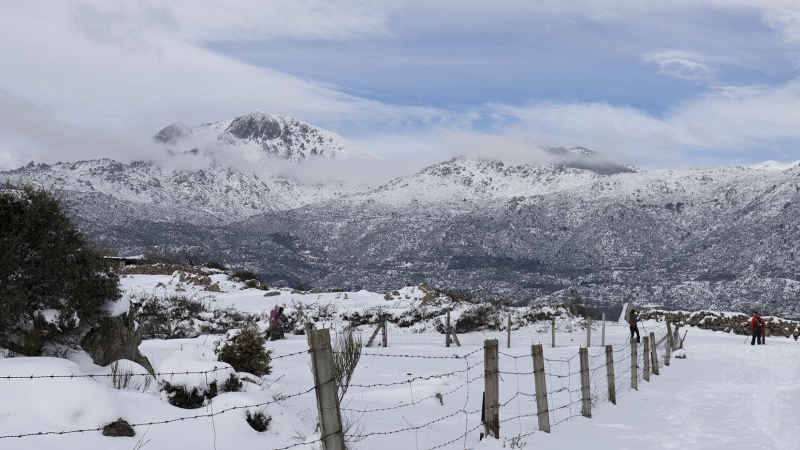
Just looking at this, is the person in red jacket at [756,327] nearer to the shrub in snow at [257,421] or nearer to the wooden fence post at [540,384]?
the wooden fence post at [540,384]

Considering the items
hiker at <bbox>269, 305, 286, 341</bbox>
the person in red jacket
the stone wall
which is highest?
hiker at <bbox>269, 305, 286, 341</bbox>

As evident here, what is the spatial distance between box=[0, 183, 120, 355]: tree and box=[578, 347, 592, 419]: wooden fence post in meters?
7.69

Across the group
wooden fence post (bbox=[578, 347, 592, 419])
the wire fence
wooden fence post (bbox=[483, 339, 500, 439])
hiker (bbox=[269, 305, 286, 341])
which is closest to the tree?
the wire fence

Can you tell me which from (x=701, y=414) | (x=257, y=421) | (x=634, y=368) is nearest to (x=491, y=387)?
(x=257, y=421)

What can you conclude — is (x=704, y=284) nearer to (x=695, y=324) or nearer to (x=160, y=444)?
(x=695, y=324)

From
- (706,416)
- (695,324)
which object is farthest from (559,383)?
(695,324)

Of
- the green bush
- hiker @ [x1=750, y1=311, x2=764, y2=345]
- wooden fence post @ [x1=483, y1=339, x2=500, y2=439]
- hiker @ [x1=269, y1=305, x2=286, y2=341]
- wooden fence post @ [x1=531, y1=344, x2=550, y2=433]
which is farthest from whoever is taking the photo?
hiker @ [x1=750, y1=311, x2=764, y2=345]

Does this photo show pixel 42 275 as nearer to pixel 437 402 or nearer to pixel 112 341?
pixel 112 341

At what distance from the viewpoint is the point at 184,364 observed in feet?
33.5

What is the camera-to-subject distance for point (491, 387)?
1020 centimetres

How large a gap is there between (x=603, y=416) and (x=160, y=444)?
27.2 feet

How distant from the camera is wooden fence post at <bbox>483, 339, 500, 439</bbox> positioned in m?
10.2

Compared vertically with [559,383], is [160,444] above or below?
above

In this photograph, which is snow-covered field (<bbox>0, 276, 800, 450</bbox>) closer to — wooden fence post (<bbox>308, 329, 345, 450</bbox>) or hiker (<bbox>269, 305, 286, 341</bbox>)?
wooden fence post (<bbox>308, 329, 345, 450</bbox>)
